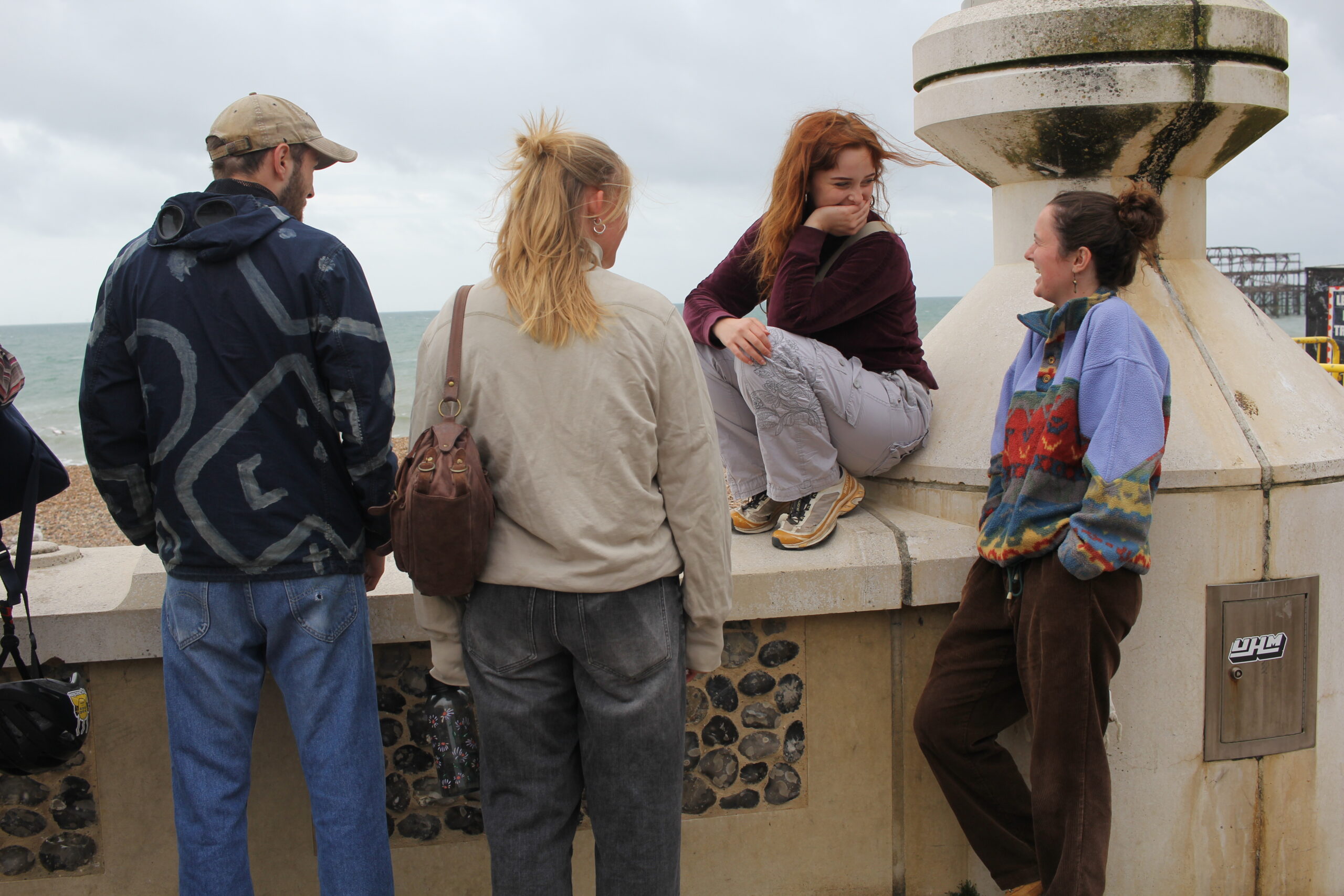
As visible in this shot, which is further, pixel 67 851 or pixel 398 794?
pixel 398 794

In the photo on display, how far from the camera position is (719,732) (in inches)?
121

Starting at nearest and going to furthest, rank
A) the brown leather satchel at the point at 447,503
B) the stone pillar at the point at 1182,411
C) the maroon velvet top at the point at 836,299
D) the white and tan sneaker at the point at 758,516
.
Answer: the brown leather satchel at the point at 447,503, the stone pillar at the point at 1182,411, the maroon velvet top at the point at 836,299, the white and tan sneaker at the point at 758,516

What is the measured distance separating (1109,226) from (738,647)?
58.3 inches

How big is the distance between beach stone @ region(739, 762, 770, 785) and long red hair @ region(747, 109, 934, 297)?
1.41 metres

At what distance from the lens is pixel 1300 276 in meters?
53.9

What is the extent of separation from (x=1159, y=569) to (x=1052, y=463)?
2.15 ft

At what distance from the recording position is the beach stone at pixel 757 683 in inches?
120

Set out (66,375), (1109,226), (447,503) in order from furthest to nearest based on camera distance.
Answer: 1. (66,375)
2. (1109,226)
3. (447,503)

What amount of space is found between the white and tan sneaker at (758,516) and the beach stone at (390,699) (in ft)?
3.69

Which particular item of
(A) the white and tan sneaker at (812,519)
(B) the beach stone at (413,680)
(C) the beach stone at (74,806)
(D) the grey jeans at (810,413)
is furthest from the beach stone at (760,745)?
(C) the beach stone at (74,806)

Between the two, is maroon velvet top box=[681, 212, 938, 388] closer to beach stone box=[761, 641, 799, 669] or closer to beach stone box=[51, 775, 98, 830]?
beach stone box=[761, 641, 799, 669]

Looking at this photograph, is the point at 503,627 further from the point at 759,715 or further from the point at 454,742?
the point at 759,715

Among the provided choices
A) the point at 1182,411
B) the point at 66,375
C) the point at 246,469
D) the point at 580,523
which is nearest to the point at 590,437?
the point at 580,523

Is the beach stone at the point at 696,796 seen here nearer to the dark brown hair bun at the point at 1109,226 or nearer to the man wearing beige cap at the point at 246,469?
the man wearing beige cap at the point at 246,469
